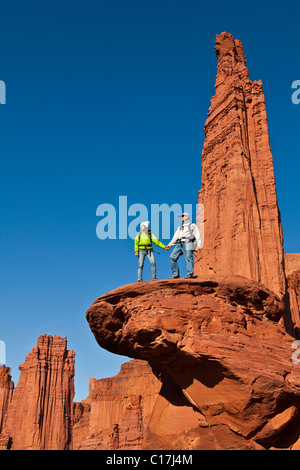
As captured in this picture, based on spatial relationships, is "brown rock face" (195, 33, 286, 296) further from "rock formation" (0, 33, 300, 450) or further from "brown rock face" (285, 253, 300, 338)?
"brown rock face" (285, 253, 300, 338)

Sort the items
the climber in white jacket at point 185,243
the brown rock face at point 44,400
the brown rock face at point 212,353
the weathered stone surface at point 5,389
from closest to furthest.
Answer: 1. the brown rock face at point 212,353
2. the climber in white jacket at point 185,243
3. the brown rock face at point 44,400
4. the weathered stone surface at point 5,389

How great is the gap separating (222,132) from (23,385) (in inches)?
2271

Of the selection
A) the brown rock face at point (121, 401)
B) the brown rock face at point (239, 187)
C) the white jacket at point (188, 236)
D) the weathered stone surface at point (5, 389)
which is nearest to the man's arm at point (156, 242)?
the white jacket at point (188, 236)

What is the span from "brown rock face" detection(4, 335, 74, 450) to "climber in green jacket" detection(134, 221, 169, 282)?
180 feet

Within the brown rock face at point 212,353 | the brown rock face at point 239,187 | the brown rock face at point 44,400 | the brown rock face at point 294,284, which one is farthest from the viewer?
the brown rock face at point 44,400

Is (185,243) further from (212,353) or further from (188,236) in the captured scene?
(212,353)

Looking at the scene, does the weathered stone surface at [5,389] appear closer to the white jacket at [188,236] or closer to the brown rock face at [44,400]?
the brown rock face at [44,400]

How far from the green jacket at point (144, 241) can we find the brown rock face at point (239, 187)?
4762mm

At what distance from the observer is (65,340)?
242 ft

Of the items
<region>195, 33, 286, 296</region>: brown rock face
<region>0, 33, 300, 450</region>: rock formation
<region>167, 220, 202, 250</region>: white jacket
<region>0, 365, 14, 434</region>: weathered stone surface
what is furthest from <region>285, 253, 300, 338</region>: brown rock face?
<region>0, 365, 14, 434</region>: weathered stone surface

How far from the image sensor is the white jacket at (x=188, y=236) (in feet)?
51.3
